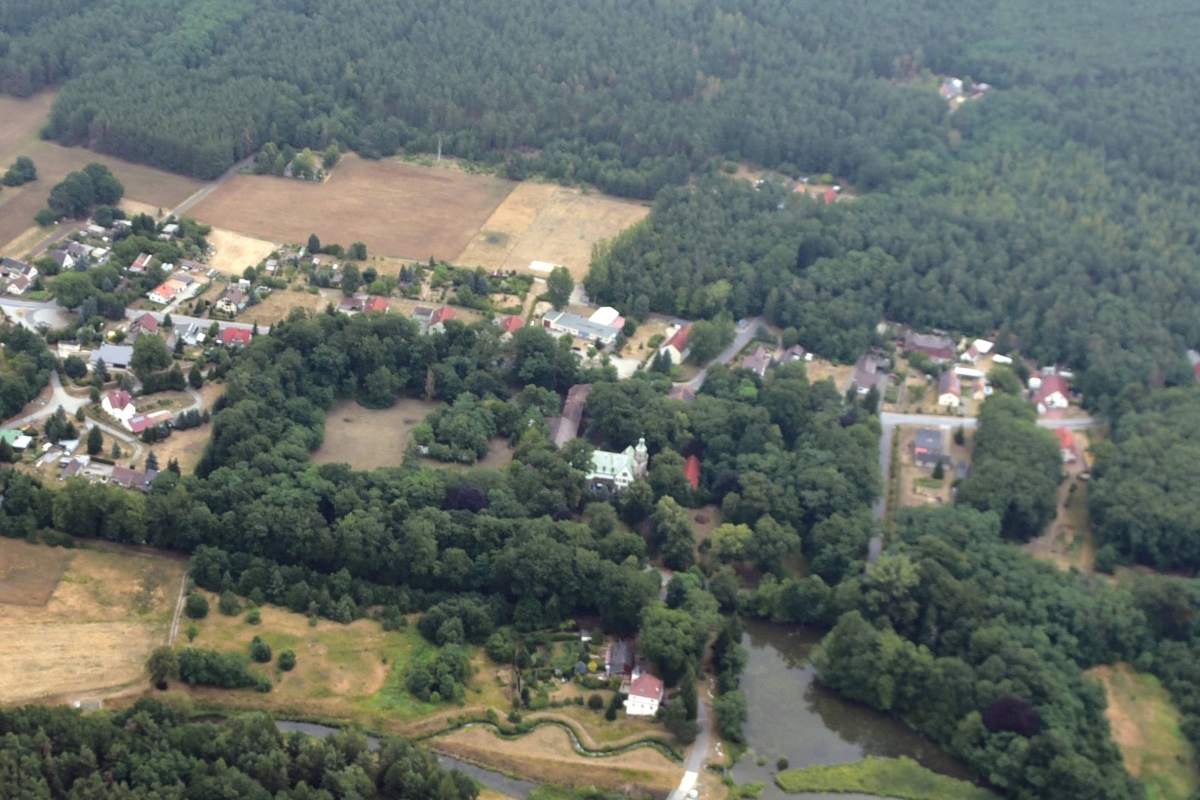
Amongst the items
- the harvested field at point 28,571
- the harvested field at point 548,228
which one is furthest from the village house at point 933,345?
the harvested field at point 28,571

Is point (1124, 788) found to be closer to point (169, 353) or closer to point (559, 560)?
point (559, 560)

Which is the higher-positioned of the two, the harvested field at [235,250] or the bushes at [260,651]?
the bushes at [260,651]

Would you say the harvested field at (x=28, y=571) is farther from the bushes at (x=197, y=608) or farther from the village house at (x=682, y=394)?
the village house at (x=682, y=394)

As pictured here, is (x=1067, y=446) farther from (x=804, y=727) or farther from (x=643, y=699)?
(x=643, y=699)

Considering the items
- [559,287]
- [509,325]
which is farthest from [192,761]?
[559,287]

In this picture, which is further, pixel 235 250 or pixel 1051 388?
pixel 235 250
